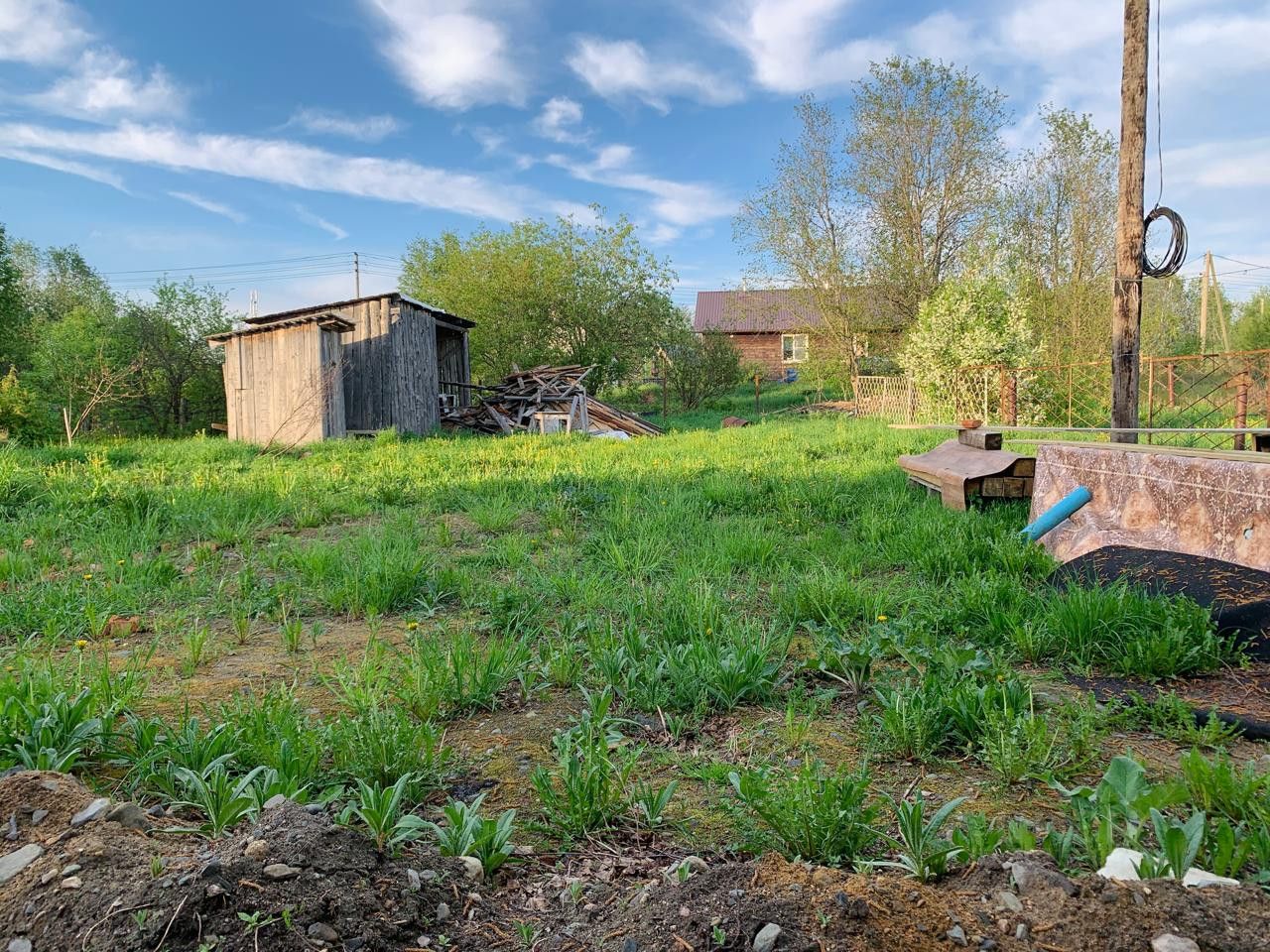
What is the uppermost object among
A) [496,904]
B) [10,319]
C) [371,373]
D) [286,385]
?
[10,319]

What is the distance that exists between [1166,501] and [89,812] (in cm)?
525

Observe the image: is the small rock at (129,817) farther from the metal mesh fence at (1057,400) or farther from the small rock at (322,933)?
the metal mesh fence at (1057,400)

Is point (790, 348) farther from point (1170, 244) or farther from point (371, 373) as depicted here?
point (1170, 244)

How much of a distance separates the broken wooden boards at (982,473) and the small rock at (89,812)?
19.7 ft

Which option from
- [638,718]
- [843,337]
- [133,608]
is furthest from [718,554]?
[843,337]

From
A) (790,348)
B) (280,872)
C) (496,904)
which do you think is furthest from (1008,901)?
(790,348)

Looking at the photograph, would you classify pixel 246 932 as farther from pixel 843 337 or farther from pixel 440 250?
pixel 440 250

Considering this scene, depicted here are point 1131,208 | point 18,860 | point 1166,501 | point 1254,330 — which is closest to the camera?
point 18,860

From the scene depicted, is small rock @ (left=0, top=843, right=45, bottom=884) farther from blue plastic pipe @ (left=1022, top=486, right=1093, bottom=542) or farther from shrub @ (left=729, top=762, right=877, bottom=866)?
blue plastic pipe @ (left=1022, top=486, right=1093, bottom=542)

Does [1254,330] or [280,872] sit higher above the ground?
[1254,330]

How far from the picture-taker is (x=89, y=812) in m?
1.71

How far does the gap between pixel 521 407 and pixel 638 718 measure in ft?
55.2

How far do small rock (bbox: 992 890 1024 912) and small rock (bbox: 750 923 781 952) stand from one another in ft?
1.48

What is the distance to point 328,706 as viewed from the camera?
275 cm
